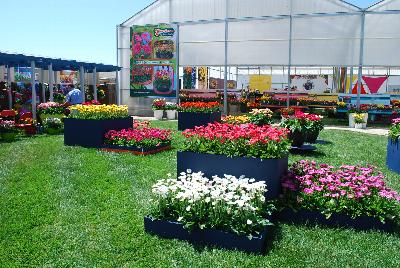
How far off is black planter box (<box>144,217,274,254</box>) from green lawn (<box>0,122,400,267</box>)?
0.11 metres

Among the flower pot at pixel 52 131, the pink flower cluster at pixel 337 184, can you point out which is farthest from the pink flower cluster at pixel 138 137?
the pink flower cluster at pixel 337 184

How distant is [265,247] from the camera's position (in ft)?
15.2

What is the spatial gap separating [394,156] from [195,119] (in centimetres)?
800

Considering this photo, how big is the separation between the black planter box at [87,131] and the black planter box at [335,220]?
730 centimetres

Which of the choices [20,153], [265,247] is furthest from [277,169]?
[20,153]

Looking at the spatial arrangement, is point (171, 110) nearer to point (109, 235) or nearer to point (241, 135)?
point (241, 135)

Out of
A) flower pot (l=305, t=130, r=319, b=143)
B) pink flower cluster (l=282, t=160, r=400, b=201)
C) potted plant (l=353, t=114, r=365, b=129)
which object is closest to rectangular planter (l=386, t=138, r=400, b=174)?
flower pot (l=305, t=130, r=319, b=143)

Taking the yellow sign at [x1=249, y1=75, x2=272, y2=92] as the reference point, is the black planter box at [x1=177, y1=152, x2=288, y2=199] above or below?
below

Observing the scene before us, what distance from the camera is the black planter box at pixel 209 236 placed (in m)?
4.46

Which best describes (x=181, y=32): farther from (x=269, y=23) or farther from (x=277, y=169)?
(x=277, y=169)

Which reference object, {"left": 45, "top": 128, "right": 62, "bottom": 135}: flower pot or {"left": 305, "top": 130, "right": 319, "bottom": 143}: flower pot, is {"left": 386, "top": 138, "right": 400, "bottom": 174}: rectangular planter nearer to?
{"left": 305, "top": 130, "right": 319, "bottom": 143}: flower pot

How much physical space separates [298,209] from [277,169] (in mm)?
607

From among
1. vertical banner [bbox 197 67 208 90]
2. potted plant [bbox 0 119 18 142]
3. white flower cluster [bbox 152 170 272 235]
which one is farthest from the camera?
vertical banner [bbox 197 67 208 90]

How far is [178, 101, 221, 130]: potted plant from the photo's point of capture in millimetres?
15266
